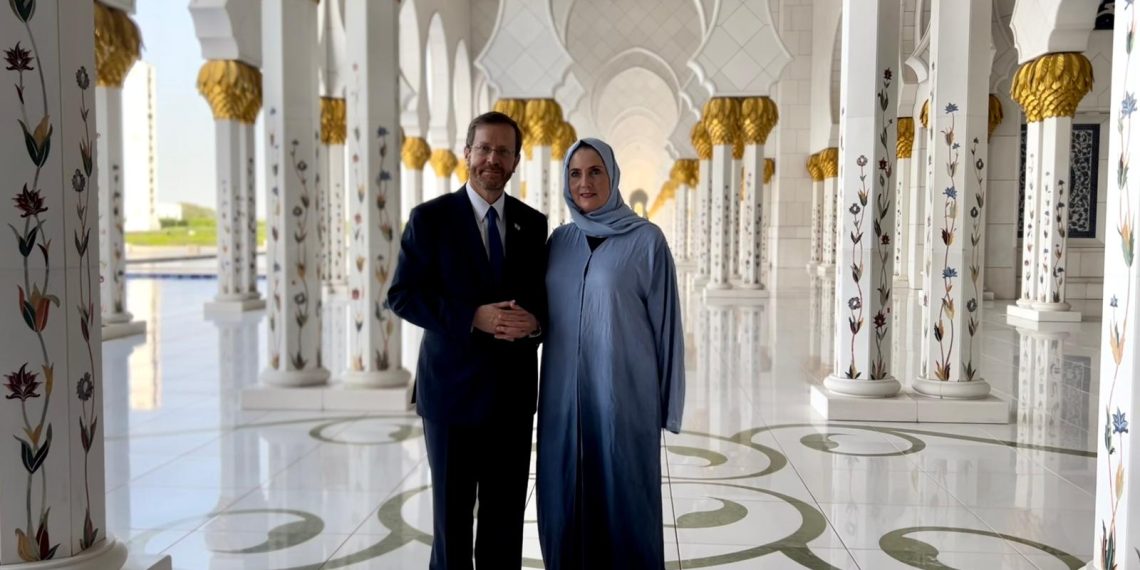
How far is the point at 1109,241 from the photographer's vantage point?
1775 mm

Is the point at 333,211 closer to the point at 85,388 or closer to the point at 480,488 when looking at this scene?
the point at 85,388

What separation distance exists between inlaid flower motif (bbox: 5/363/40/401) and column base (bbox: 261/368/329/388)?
243 centimetres

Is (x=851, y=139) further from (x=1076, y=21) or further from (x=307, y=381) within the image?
(x=1076, y=21)

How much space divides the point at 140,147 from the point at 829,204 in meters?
24.8

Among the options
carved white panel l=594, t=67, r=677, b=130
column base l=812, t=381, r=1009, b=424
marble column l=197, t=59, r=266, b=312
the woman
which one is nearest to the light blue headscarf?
the woman

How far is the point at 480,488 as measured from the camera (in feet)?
5.52

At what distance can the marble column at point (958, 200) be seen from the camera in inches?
151

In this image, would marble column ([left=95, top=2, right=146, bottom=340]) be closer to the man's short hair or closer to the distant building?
the man's short hair

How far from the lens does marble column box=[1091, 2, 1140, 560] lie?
1632 mm

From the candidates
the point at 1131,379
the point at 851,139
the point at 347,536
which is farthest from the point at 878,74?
the point at 347,536

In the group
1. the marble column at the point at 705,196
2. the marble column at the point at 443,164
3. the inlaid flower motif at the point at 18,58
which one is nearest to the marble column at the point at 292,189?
the inlaid flower motif at the point at 18,58

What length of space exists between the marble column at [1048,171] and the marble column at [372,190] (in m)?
5.10

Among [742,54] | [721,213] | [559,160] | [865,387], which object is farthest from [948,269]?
[559,160]

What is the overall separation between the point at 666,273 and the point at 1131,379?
0.90m
